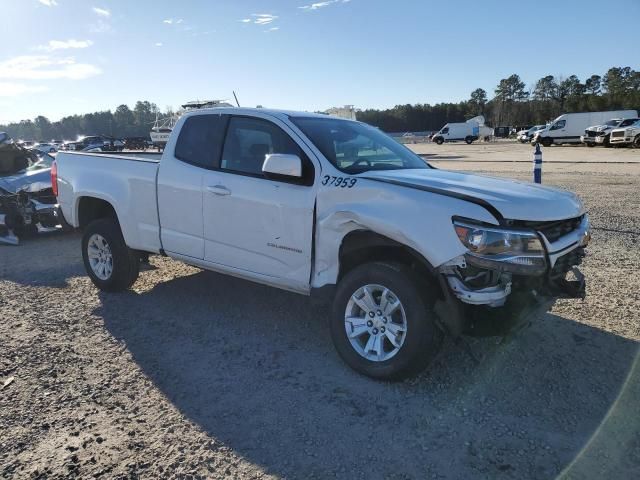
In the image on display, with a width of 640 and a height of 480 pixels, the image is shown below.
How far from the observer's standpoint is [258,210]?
13.6 feet

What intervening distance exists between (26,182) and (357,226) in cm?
758

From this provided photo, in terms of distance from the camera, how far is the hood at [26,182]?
8.77 metres

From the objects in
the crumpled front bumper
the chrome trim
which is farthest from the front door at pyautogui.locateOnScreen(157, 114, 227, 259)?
the crumpled front bumper

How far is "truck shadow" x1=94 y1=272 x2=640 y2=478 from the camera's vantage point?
279 centimetres

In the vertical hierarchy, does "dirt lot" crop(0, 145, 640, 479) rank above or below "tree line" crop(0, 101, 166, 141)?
below

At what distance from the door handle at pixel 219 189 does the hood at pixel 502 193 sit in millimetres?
1261

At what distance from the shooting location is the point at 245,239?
4.29 m

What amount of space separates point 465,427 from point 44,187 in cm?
850

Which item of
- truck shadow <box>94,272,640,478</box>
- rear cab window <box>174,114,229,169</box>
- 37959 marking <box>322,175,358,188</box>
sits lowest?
truck shadow <box>94,272,640,478</box>

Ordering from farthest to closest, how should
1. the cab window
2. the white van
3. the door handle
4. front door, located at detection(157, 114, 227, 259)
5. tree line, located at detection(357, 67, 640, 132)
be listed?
tree line, located at detection(357, 67, 640, 132) → the white van → front door, located at detection(157, 114, 227, 259) → the door handle → the cab window

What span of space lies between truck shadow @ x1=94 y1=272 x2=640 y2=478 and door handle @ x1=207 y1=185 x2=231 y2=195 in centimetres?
124

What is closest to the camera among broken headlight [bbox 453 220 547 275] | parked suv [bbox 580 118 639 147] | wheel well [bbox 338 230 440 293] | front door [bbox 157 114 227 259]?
broken headlight [bbox 453 220 547 275]

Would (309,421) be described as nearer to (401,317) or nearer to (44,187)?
(401,317)

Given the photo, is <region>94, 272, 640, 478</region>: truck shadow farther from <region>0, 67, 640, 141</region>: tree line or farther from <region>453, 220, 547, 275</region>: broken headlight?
<region>0, 67, 640, 141</region>: tree line
